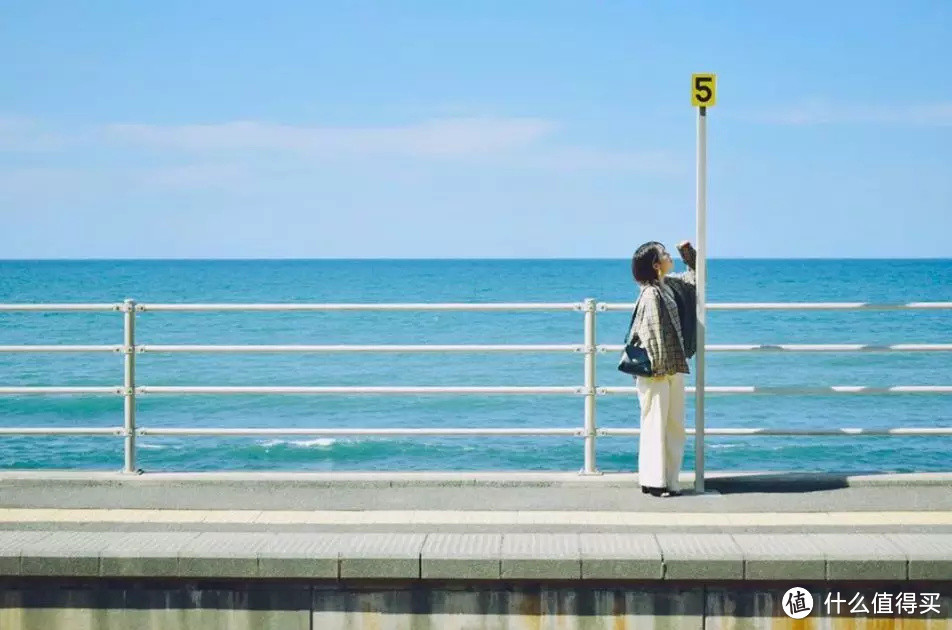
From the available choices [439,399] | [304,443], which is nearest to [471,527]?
[304,443]

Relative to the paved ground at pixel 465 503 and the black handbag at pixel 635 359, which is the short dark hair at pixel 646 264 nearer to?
the black handbag at pixel 635 359

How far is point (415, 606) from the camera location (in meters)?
5.90

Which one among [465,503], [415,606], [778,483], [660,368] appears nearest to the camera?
[415,606]

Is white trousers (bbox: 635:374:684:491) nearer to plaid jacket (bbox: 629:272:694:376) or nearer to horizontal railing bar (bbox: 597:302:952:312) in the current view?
plaid jacket (bbox: 629:272:694:376)

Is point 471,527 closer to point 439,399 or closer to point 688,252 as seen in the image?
point 688,252

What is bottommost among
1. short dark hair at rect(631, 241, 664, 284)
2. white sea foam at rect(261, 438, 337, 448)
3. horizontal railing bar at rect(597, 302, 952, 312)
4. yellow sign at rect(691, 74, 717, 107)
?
white sea foam at rect(261, 438, 337, 448)

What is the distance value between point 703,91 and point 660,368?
1.80 m

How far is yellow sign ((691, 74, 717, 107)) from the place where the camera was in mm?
7922

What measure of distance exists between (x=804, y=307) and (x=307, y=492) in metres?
3.79

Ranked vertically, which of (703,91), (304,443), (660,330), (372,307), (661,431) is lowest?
(304,443)

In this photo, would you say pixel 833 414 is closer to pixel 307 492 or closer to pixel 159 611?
pixel 307 492

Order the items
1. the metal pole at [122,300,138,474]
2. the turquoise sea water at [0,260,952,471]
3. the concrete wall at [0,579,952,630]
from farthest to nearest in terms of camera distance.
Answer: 1. the turquoise sea water at [0,260,952,471]
2. the metal pole at [122,300,138,474]
3. the concrete wall at [0,579,952,630]

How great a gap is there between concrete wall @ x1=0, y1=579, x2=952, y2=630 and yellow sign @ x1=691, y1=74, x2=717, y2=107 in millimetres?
3372

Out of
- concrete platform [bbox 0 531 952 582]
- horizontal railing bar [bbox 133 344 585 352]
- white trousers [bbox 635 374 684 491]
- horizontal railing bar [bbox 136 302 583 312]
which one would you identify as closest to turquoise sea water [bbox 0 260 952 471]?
horizontal railing bar [bbox 133 344 585 352]
